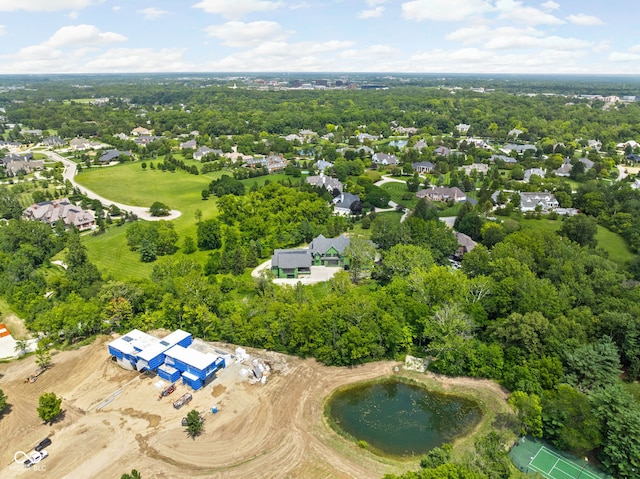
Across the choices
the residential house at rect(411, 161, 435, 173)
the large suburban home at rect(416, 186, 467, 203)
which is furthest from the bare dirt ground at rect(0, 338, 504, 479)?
the residential house at rect(411, 161, 435, 173)

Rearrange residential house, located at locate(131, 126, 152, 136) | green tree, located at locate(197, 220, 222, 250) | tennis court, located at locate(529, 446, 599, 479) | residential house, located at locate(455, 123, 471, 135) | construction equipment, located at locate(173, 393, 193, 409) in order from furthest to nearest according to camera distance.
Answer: residential house, located at locate(455, 123, 471, 135), residential house, located at locate(131, 126, 152, 136), green tree, located at locate(197, 220, 222, 250), construction equipment, located at locate(173, 393, 193, 409), tennis court, located at locate(529, 446, 599, 479)

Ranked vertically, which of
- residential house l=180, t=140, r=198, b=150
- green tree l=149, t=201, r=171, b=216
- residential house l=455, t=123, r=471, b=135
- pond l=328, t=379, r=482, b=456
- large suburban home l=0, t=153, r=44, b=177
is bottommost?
A: pond l=328, t=379, r=482, b=456

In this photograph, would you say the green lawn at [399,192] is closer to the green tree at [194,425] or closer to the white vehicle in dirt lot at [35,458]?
the green tree at [194,425]

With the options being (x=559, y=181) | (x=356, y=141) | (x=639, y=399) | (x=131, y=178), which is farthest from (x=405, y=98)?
(x=639, y=399)

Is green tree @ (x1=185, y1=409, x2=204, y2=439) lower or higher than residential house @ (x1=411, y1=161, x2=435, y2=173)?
lower

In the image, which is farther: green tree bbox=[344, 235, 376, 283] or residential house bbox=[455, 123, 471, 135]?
residential house bbox=[455, 123, 471, 135]

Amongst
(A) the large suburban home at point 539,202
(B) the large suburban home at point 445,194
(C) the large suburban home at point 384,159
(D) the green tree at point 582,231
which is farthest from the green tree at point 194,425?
(C) the large suburban home at point 384,159

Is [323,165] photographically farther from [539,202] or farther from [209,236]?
[209,236]

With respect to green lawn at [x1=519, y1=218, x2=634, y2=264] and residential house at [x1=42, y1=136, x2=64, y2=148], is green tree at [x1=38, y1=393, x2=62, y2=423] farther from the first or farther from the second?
residential house at [x1=42, y1=136, x2=64, y2=148]
